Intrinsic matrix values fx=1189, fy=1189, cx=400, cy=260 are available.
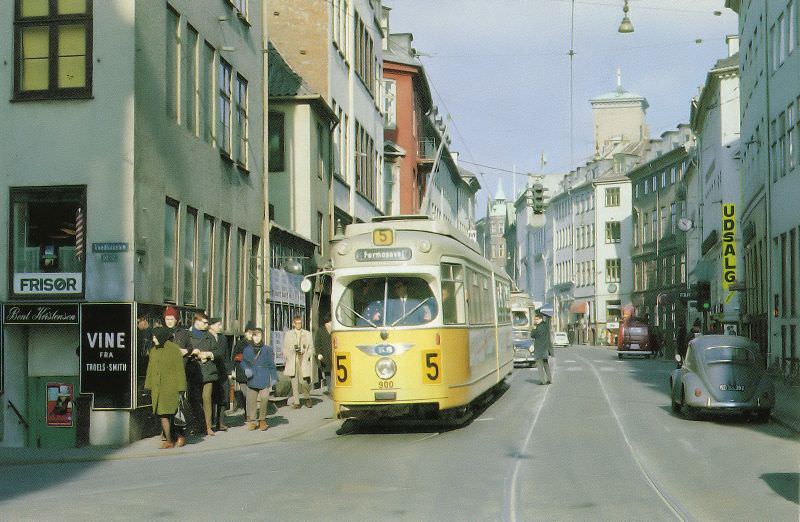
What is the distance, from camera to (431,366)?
60.8 ft

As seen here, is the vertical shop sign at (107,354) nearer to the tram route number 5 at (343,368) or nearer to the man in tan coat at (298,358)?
the tram route number 5 at (343,368)

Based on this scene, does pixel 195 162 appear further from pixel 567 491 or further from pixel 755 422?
pixel 567 491

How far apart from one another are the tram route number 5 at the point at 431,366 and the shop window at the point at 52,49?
7.02 metres

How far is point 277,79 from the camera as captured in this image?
107ft

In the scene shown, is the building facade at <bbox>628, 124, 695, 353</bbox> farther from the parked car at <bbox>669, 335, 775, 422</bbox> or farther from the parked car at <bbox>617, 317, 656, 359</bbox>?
the parked car at <bbox>669, 335, 775, 422</bbox>

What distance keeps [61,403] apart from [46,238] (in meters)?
2.69

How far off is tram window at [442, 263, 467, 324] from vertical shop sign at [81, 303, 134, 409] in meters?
4.97

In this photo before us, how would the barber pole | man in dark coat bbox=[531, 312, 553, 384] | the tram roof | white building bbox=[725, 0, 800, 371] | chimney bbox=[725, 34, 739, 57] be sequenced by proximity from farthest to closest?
chimney bbox=[725, 34, 739, 57], white building bbox=[725, 0, 800, 371], man in dark coat bbox=[531, 312, 553, 384], the tram roof, the barber pole

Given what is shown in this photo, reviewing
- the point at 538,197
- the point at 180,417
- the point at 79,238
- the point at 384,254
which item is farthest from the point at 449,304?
the point at 538,197

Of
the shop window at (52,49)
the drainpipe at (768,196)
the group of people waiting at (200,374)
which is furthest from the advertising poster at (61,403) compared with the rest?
the drainpipe at (768,196)

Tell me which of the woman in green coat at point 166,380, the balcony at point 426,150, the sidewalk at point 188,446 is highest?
the balcony at point 426,150

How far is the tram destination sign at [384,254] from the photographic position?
61.9ft

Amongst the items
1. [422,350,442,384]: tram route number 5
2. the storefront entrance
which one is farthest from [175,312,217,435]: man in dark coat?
[422,350,442,384]: tram route number 5

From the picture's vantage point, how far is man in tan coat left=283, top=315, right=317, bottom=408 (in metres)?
24.7
